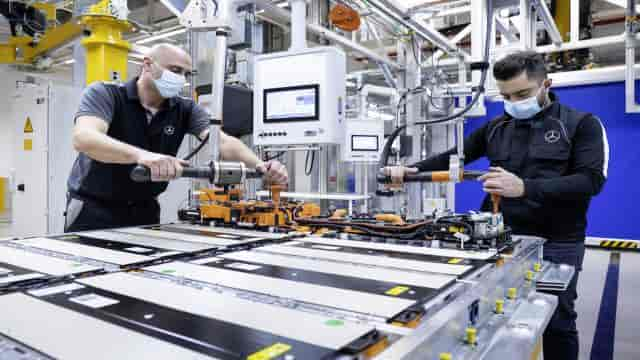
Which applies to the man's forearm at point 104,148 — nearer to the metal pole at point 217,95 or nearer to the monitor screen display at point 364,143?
the metal pole at point 217,95

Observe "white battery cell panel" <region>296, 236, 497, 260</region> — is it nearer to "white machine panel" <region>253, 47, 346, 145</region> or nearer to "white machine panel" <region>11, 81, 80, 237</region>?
"white machine panel" <region>253, 47, 346, 145</region>

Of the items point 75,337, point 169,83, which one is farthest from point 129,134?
point 75,337

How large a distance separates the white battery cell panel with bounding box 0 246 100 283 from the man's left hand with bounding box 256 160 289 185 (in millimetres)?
1034

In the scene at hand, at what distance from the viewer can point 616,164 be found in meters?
5.03

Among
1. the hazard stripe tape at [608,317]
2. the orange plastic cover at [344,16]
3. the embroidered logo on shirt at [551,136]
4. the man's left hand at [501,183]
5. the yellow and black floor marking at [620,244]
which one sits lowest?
the hazard stripe tape at [608,317]

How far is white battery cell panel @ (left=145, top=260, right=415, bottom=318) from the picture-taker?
39.9 inches

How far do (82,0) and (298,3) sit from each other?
234cm

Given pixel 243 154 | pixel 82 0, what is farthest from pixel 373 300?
pixel 82 0

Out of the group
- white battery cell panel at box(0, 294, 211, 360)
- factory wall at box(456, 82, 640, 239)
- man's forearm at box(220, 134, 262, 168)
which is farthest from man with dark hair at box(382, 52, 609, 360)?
factory wall at box(456, 82, 640, 239)

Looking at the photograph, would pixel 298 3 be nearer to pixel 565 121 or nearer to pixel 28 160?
pixel 565 121

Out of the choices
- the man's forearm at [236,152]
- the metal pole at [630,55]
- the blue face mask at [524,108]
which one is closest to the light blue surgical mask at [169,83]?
the man's forearm at [236,152]

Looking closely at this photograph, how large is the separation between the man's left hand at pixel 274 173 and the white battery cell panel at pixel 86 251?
0.87 meters

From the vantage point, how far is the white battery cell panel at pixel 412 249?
1.60m

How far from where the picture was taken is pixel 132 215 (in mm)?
2514
